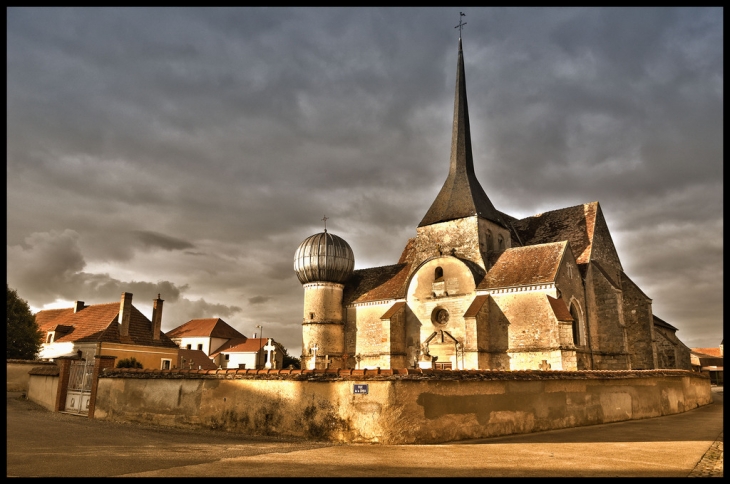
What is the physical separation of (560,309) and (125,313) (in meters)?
26.3

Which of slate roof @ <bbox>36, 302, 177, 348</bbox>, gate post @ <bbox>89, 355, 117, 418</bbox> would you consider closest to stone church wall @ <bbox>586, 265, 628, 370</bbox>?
gate post @ <bbox>89, 355, 117, 418</bbox>

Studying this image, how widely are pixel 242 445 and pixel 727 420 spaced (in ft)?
30.2

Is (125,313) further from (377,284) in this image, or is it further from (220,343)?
(220,343)

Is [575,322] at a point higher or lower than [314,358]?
higher

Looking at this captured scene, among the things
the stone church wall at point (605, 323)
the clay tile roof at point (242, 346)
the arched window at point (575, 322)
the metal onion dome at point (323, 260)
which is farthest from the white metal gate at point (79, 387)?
the clay tile roof at point (242, 346)

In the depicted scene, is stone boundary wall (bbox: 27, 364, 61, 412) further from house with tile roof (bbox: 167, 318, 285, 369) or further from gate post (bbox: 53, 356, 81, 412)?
house with tile roof (bbox: 167, 318, 285, 369)

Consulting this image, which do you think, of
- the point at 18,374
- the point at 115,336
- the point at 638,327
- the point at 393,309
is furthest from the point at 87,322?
the point at 638,327

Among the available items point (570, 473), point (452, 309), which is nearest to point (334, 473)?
point (570, 473)

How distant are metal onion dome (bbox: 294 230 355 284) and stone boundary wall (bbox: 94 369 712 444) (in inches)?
722

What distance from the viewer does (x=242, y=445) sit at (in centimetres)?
1089

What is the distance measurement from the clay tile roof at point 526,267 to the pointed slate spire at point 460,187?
12.5 ft

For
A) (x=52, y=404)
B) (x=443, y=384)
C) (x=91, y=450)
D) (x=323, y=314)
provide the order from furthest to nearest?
1. (x=323, y=314)
2. (x=52, y=404)
3. (x=443, y=384)
4. (x=91, y=450)

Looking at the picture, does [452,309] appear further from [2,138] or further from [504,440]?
[2,138]

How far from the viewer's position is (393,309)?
30.4 m
